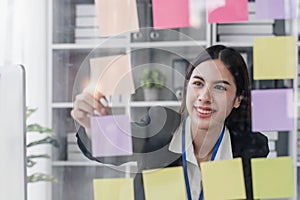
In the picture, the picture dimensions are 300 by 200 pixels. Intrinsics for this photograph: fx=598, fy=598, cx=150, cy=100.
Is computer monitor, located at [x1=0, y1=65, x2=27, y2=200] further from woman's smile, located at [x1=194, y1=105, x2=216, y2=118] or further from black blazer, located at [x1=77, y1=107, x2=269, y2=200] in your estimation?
woman's smile, located at [x1=194, y1=105, x2=216, y2=118]

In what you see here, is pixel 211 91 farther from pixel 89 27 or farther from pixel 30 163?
pixel 30 163

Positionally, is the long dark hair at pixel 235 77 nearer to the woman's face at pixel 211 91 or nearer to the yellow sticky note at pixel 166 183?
the woman's face at pixel 211 91

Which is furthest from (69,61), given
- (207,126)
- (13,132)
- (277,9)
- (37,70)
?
(277,9)

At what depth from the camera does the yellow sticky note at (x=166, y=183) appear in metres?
1.05

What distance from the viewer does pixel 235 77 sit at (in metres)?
1.04

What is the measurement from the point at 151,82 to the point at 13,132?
0.88ft

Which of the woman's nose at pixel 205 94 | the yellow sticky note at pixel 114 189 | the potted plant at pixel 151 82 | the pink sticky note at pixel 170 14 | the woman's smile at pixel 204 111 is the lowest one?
the yellow sticky note at pixel 114 189

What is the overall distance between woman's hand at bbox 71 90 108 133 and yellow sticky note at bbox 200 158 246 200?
204 mm

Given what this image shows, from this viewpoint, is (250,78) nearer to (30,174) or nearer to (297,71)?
(297,71)

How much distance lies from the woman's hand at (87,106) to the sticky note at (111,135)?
0.03 feet

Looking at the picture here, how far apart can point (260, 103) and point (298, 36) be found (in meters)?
0.13

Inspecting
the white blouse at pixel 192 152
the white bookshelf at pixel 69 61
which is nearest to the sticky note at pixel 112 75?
the white bookshelf at pixel 69 61

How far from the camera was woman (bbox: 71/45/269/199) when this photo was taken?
1.04m

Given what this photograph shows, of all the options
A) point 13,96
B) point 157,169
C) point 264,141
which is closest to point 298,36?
point 264,141
